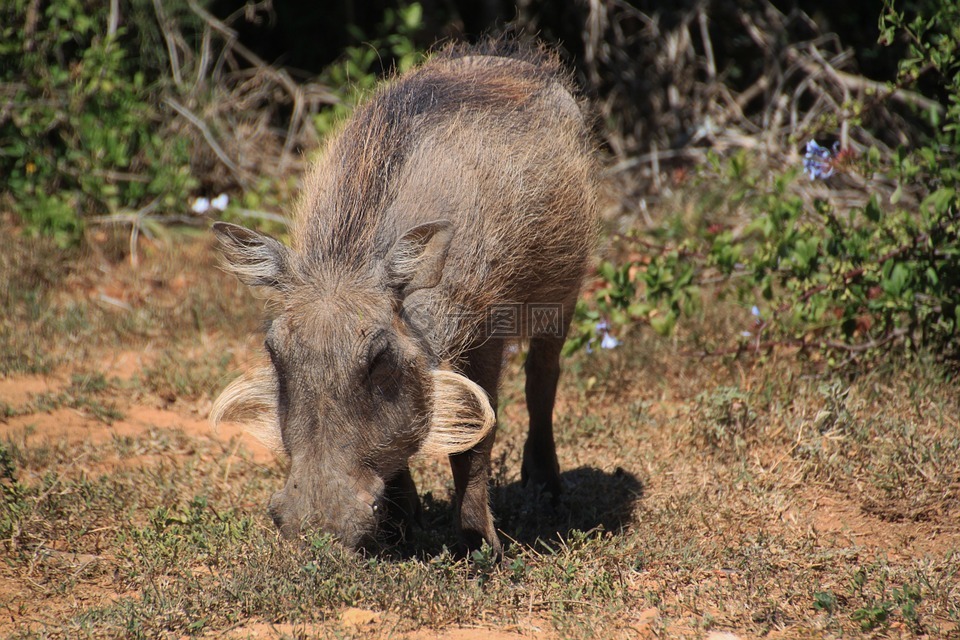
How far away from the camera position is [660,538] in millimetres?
3377

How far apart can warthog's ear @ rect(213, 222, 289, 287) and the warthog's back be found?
10 cm

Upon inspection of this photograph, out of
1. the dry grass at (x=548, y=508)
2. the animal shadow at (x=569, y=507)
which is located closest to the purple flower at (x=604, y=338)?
the dry grass at (x=548, y=508)

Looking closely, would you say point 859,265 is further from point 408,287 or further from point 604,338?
point 408,287

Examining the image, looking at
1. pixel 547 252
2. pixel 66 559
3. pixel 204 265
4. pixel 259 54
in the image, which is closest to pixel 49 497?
pixel 66 559

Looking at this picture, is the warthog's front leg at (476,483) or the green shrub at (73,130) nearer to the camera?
the warthog's front leg at (476,483)

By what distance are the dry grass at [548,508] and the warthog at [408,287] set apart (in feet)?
0.80

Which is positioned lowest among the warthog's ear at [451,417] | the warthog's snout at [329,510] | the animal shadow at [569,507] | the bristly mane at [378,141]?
the animal shadow at [569,507]

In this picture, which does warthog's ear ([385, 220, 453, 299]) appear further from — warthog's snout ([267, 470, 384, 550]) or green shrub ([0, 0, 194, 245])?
green shrub ([0, 0, 194, 245])

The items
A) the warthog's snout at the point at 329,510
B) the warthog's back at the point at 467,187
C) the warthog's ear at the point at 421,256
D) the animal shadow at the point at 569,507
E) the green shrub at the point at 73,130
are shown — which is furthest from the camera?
the green shrub at the point at 73,130

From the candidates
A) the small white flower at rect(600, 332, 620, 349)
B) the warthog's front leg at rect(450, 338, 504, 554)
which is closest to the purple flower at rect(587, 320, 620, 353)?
the small white flower at rect(600, 332, 620, 349)

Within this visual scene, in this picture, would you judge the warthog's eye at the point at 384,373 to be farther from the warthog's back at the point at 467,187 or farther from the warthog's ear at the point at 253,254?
the warthog's ear at the point at 253,254

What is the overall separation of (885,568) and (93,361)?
12.4ft

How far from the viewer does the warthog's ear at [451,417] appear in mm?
2906

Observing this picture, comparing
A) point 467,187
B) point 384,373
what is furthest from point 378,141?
point 384,373
